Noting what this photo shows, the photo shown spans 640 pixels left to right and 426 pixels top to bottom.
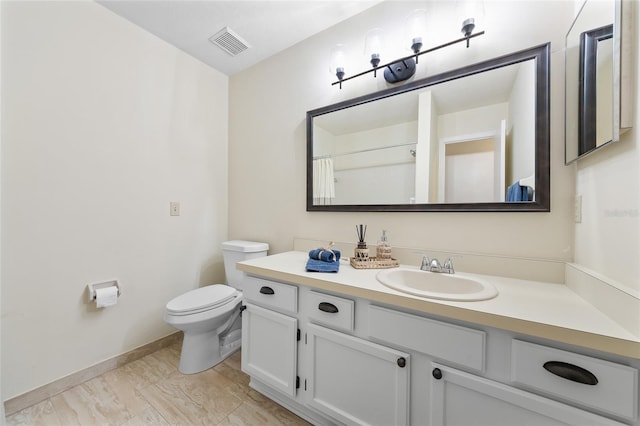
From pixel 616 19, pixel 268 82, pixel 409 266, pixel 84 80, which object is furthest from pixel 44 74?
pixel 616 19

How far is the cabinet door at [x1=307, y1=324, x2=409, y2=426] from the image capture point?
0.94m

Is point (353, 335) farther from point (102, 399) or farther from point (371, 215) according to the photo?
point (102, 399)

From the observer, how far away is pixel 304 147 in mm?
1870

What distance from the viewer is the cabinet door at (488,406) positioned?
0.69 m

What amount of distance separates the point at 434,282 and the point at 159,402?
5.43ft

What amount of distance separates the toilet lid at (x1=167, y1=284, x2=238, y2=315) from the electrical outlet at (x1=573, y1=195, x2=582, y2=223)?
1953 mm

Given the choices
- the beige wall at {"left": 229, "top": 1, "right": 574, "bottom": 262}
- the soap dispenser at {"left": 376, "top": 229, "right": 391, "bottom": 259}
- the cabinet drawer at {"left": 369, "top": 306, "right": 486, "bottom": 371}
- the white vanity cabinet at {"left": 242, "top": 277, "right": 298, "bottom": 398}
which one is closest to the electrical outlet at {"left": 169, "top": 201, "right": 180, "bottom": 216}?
the beige wall at {"left": 229, "top": 1, "right": 574, "bottom": 262}

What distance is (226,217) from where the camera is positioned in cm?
238

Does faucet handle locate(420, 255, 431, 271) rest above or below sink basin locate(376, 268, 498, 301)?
above

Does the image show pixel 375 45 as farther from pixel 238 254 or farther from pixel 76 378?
pixel 76 378

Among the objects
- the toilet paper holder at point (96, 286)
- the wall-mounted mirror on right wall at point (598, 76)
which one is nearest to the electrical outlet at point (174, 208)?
the toilet paper holder at point (96, 286)

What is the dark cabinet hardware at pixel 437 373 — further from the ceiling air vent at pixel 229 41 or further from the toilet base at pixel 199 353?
the ceiling air vent at pixel 229 41

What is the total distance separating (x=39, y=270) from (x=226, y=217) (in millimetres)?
1244

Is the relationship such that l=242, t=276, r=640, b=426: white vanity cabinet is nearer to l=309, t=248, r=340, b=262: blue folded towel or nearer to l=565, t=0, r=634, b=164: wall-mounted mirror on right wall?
l=309, t=248, r=340, b=262: blue folded towel
